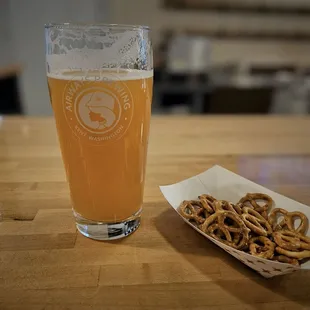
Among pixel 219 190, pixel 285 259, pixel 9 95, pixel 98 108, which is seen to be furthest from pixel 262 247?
pixel 9 95

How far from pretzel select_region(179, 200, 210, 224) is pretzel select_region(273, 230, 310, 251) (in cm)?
10

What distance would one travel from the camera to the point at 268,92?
268 cm

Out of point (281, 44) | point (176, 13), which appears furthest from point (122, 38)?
point (281, 44)

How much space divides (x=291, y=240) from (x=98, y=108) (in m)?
0.28

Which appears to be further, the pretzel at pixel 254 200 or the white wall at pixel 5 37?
the white wall at pixel 5 37

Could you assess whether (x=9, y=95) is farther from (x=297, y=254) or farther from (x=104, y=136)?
(x=297, y=254)

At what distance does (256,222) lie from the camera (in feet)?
1.38

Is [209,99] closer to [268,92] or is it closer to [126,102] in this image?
[268,92]

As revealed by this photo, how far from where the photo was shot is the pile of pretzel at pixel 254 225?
0.37 metres

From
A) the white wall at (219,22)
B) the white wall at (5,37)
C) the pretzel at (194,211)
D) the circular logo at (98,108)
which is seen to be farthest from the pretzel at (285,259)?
the white wall at (5,37)

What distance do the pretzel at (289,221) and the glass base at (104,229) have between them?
0.20 m

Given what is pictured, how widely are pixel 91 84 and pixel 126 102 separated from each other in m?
0.05

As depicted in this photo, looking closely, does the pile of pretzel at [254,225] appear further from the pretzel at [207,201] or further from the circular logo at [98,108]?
the circular logo at [98,108]

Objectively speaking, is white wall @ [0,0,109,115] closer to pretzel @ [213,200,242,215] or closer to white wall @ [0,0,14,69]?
white wall @ [0,0,14,69]
